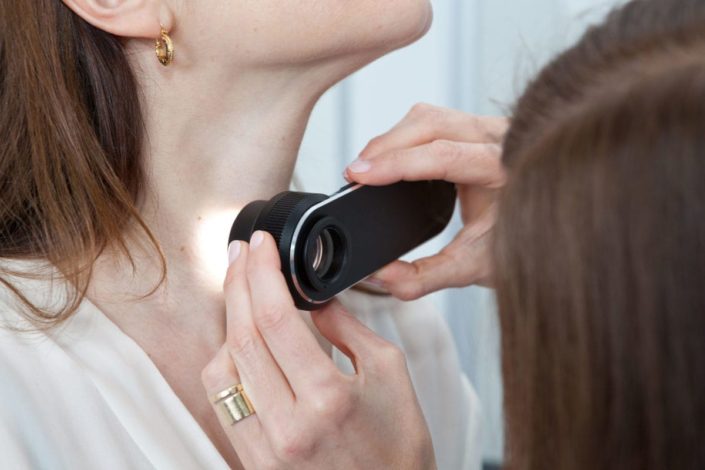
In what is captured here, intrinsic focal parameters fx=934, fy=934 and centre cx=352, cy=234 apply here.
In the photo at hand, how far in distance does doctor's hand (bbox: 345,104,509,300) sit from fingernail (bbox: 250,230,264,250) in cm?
14

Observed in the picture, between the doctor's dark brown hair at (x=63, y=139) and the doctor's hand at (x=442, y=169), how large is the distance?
223mm

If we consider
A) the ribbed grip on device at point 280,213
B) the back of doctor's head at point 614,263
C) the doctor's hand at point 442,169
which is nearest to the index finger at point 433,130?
the doctor's hand at point 442,169

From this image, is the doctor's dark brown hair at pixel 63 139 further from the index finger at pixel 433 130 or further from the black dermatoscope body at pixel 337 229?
the index finger at pixel 433 130

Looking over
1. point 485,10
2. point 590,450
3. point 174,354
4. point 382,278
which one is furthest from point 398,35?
Answer: point 485,10

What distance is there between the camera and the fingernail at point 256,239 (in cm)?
77

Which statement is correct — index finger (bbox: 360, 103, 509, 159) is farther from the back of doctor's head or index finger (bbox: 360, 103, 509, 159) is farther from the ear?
the back of doctor's head

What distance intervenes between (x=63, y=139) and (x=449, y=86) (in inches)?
32.8

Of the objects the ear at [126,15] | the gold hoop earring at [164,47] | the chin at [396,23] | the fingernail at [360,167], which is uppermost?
the ear at [126,15]

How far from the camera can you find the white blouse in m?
0.76

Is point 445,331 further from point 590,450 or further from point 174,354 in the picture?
point 590,450

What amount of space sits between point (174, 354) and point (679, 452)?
0.54 metres

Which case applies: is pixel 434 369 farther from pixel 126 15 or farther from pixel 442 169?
pixel 126 15

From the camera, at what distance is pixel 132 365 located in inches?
33.1

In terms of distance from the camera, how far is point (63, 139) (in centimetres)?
86
